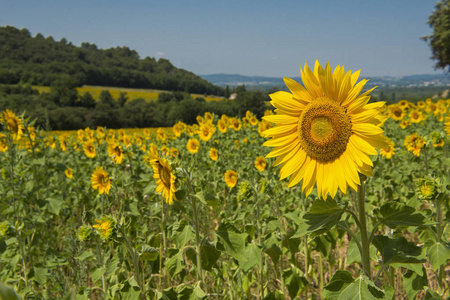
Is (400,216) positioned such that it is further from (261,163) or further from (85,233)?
(261,163)

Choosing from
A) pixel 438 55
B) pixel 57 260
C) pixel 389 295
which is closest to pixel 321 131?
pixel 389 295

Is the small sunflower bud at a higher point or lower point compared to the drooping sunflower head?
lower

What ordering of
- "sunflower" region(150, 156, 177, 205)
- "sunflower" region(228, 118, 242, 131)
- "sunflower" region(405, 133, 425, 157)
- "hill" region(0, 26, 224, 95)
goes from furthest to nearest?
"hill" region(0, 26, 224, 95), "sunflower" region(228, 118, 242, 131), "sunflower" region(405, 133, 425, 157), "sunflower" region(150, 156, 177, 205)

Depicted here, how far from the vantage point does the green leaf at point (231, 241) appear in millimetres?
2117

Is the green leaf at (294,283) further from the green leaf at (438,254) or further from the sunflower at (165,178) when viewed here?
the sunflower at (165,178)

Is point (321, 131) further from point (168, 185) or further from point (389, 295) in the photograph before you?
point (168, 185)

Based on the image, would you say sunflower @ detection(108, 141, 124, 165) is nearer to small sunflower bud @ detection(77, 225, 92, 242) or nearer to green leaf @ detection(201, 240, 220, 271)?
small sunflower bud @ detection(77, 225, 92, 242)

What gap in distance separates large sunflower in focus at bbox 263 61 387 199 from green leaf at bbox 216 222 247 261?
62 cm

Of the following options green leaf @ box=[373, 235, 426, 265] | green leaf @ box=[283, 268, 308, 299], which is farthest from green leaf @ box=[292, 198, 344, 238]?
green leaf @ box=[283, 268, 308, 299]

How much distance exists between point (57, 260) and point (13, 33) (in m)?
107

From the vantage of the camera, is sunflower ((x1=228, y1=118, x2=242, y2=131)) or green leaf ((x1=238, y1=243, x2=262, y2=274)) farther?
sunflower ((x1=228, y1=118, x2=242, y2=131))

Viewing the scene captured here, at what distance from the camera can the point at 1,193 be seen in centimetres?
448

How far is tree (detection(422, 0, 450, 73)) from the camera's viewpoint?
30175mm

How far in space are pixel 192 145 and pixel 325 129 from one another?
5327 mm
